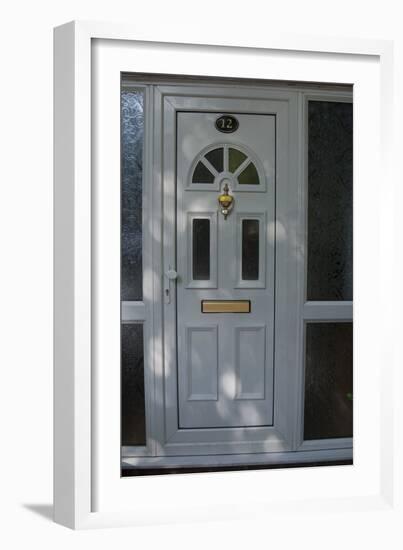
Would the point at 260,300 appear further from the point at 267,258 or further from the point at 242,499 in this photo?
the point at 242,499

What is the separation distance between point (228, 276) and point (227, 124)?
895 mm

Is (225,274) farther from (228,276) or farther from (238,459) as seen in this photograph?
(238,459)

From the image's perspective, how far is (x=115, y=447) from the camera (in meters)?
1.72

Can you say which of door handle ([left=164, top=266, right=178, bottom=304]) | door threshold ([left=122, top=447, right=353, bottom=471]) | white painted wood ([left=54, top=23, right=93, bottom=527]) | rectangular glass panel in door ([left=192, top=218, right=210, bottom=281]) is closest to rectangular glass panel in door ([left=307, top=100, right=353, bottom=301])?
rectangular glass panel in door ([left=192, top=218, right=210, bottom=281])

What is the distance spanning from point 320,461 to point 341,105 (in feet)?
6.88

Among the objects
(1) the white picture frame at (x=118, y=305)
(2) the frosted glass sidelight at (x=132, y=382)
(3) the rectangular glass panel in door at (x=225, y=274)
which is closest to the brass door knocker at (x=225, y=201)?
(3) the rectangular glass panel in door at (x=225, y=274)

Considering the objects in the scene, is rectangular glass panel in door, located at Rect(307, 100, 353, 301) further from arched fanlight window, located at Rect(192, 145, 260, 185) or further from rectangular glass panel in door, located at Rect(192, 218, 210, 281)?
rectangular glass panel in door, located at Rect(192, 218, 210, 281)

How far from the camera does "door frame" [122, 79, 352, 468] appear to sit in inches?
120

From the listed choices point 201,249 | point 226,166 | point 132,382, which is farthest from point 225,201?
point 132,382

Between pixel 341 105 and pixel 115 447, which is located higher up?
pixel 341 105
